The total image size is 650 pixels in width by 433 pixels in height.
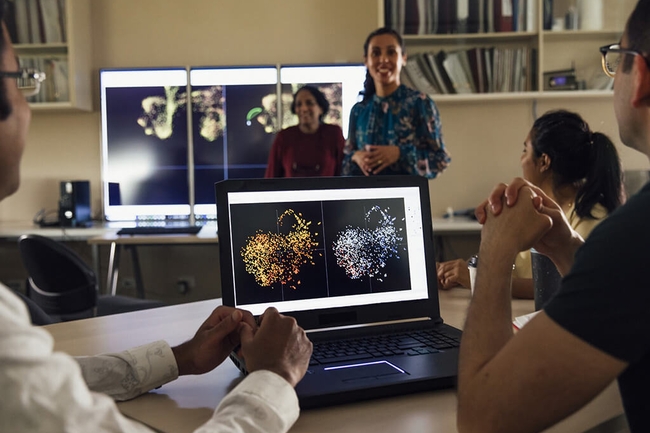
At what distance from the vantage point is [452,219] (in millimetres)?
3863

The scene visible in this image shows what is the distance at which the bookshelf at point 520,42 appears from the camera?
3.76 meters

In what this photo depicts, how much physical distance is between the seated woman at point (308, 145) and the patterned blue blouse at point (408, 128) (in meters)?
0.68

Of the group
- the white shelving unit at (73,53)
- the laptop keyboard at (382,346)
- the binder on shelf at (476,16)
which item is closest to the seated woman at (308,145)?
the binder on shelf at (476,16)

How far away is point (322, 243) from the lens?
4.01ft

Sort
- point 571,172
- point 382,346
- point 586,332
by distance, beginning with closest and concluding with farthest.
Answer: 1. point 586,332
2. point 382,346
3. point 571,172

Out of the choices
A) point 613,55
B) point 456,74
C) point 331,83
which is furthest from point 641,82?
point 331,83

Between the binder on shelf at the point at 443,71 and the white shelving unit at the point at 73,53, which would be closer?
the binder on shelf at the point at 443,71

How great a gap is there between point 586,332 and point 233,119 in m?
3.71

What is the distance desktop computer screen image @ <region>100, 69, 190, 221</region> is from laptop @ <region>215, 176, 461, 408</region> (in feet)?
10.3

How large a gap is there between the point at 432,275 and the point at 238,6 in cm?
341

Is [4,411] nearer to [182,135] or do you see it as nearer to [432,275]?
[432,275]

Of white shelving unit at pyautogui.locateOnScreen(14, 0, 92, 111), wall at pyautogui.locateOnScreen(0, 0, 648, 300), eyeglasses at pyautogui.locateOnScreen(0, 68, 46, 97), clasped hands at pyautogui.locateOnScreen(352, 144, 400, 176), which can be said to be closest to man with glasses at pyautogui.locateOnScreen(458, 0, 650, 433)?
eyeglasses at pyautogui.locateOnScreen(0, 68, 46, 97)

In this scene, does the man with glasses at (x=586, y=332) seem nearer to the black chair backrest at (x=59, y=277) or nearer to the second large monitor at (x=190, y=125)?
the black chair backrest at (x=59, y=277)

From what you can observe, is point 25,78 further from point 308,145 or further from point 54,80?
point 54,80
